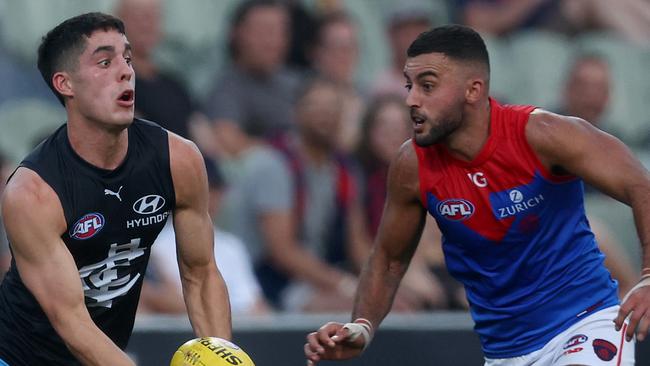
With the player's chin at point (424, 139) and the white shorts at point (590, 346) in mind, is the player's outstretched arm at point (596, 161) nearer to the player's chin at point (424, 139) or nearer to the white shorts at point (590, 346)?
the white shorts at point (590, 346)

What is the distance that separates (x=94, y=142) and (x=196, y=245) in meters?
0.66

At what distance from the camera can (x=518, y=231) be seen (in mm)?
5656

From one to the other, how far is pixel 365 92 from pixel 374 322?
468 cm

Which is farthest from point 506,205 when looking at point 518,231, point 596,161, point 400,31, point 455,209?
point 400,31

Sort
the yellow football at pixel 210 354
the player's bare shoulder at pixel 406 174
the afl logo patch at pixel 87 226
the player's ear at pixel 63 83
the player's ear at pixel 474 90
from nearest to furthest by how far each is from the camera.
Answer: the yellow football at pixel 210 354, the afl logo patch at pixel 87 226, the player's ear at pixel 63 83, the player's ear at pixel 474 90, the player's bare shoulder at pixel 406 174

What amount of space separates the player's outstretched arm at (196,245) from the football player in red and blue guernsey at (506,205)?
46cm

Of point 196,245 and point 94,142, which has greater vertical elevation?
point 94,142

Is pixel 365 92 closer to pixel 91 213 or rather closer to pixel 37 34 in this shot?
pixel 37 34

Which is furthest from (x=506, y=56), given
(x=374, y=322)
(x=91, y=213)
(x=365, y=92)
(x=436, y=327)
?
(x=91, y=213)

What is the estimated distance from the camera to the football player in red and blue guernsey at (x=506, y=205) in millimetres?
5477

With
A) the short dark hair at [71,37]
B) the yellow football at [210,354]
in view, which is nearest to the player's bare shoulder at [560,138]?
the yellow football at [210,354]

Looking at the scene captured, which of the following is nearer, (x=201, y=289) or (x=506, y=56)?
(x=201, y=289)

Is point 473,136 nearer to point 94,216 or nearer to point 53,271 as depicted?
point 94,216

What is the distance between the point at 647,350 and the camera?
7.82 metres
